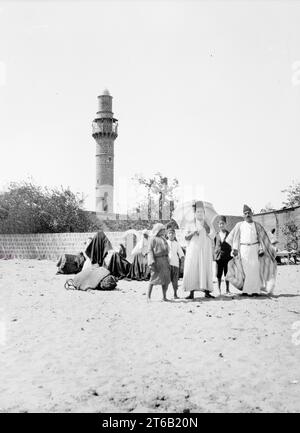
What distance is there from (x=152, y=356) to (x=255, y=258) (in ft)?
16.0

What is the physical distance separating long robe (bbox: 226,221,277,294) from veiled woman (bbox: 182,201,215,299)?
2.16 ft

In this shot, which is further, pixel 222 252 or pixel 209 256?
pixel 222 252

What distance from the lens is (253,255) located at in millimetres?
9477

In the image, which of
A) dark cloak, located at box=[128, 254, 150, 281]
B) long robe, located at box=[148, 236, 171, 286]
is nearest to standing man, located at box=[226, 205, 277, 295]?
long robe, located at box=[148, 236, 171, 286]

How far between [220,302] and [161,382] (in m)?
4.58

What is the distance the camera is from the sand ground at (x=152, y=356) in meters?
3.84

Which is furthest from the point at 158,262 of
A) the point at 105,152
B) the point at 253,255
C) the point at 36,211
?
the point at 105,152

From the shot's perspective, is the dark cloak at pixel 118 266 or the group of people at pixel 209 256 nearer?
the group of people at pixel 209 256

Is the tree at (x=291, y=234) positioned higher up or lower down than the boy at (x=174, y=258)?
higher up

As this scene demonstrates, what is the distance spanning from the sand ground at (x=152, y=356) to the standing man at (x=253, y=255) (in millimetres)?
673

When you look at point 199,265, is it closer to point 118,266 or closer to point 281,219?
point 118,266

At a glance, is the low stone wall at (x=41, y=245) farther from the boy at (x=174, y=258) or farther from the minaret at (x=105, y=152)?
the minaret at (x=105, y=152)

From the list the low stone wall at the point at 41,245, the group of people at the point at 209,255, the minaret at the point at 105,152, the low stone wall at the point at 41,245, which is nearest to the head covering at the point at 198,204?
the group of people at the point at 209,255
